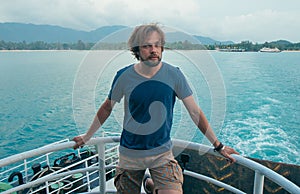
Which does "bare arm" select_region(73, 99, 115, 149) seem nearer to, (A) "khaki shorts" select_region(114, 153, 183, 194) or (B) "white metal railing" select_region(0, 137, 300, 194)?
(B) "white metal railing" select_region(0, 137, 300, 194)

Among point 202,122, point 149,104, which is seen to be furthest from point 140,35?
point 202,122

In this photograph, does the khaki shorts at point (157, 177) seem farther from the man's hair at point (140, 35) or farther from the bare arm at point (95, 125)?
the man's hair at point (140, 35)

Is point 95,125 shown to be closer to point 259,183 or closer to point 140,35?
point 140,35

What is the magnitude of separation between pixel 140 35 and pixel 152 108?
335mm

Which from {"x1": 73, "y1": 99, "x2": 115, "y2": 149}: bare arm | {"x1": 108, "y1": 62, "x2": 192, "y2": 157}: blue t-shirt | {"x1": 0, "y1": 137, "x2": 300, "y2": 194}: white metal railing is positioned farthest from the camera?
{"x1": 73, "y1": 99, "x2": 115, "y2": 149}: bare arm

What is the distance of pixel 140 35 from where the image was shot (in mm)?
1138

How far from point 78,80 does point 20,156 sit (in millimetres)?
488

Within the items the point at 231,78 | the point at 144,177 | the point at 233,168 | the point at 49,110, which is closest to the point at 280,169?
the point at 233,168

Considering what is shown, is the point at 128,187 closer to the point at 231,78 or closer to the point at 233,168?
the point at 233,168

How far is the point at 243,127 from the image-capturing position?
38.3 feet

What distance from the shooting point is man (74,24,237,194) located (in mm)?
1090

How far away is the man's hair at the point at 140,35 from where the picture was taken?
44.7 inches

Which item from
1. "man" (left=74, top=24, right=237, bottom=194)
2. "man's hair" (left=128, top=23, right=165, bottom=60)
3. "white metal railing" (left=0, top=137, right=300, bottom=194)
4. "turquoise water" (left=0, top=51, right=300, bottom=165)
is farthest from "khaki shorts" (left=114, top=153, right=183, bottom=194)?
"man's hair" (left=128, top=23, right=165, bottom=60)

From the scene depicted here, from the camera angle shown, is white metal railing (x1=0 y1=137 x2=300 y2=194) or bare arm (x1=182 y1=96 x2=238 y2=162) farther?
bare arm (x1=182 y1=96 x2=238 y2=162)
